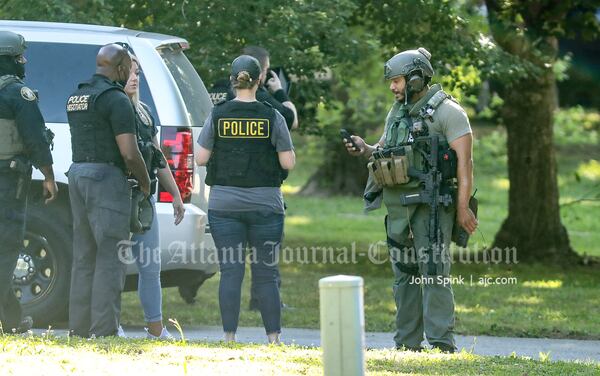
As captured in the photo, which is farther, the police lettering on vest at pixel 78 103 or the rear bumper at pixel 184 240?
the rear bumper at pixel 184 240

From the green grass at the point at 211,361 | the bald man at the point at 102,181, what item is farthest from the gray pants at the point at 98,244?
the green grass at the point at 211,361

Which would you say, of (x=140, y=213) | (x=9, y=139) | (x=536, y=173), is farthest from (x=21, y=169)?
(x=536, y=173)

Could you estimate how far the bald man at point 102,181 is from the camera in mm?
8070

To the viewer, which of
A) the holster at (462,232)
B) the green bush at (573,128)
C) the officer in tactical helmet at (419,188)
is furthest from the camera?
the green bush at (573,128)

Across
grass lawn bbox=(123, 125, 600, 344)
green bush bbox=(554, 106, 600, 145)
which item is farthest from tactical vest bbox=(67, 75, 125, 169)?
green bush bbox=(554, 106, 600, 145)

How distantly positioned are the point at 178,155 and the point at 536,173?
8.66 metres

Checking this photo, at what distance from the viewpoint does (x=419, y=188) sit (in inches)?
328

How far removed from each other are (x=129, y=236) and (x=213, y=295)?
5062 mm

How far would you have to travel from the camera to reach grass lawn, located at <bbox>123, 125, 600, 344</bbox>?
37.2 ft

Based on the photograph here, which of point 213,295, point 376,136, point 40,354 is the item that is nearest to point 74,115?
point 40,354

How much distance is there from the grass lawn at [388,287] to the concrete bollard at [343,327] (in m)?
4.08

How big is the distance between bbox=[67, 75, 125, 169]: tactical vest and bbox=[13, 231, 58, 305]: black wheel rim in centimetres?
171

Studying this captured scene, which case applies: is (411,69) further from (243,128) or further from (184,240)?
(184,240)

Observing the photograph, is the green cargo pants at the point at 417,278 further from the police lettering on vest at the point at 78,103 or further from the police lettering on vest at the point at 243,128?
the police lettering on vest at the point at 78,103
